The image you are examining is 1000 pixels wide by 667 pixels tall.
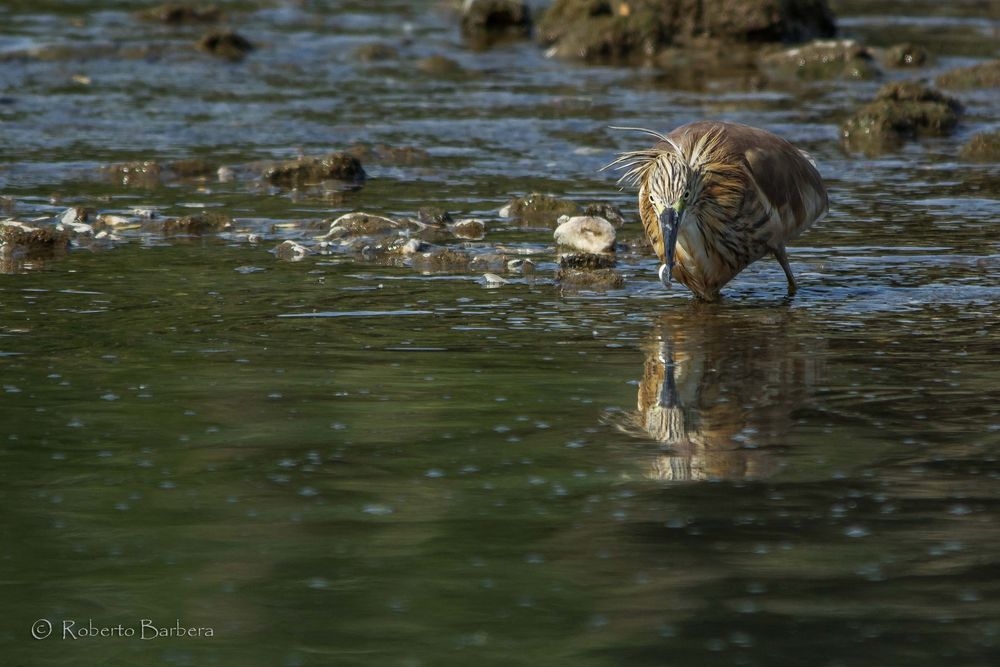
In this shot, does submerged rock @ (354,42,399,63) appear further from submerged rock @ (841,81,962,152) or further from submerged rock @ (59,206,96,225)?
submerged rock @ (59,206,96,225)

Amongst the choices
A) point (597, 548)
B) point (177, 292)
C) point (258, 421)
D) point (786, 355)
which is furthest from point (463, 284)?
point (597, 548)

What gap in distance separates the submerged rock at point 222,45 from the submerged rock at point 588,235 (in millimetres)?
11822

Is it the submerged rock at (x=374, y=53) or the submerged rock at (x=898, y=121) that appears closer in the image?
the submerged rock at (x=898, y=121)

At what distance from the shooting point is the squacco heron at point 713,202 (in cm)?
875

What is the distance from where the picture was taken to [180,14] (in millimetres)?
25719

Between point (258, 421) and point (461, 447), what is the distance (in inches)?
34.0

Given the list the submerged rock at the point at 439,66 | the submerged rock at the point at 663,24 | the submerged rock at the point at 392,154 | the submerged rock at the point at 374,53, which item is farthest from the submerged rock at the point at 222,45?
the submerged rock at the point at 392,154

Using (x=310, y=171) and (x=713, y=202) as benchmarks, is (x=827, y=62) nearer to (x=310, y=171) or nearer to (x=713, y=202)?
(x=310, y=171)

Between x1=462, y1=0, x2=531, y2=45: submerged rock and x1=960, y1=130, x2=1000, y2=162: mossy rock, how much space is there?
10.7 meters

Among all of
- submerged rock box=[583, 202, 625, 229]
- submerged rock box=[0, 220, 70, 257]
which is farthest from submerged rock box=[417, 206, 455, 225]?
submerged rock box=[0, 220, 70, 257]

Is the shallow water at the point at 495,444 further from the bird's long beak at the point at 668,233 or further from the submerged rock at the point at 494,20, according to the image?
the submerged rock at the point at 494,20

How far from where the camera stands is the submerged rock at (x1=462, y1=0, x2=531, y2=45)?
80.4 feet

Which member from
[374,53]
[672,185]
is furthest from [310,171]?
[374,53]

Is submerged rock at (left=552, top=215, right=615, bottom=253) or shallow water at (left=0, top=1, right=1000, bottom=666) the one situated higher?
submerged rock at (left=552, top=215, right=615, bottom=253)
